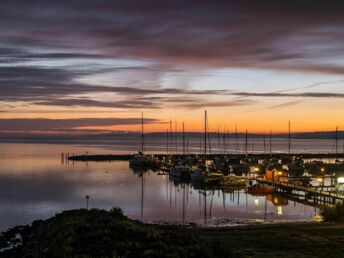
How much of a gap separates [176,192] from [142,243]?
149 feet

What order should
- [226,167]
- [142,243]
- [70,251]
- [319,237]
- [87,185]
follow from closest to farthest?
[70,251]
[142,243]
[319,237]
[87,185]
[226,167]

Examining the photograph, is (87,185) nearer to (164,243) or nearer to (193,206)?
(193,206)

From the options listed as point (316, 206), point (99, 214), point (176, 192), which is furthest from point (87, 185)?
point (99, 214)

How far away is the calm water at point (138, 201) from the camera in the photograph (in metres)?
42.2

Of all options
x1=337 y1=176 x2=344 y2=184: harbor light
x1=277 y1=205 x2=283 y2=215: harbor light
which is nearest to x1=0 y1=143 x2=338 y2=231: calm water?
x1=277 y1=205 x2=283 y2=215: harbor light

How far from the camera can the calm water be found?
138 feet

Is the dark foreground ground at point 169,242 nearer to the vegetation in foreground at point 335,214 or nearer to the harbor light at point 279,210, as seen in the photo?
the vegetation in foreground at point 335,214

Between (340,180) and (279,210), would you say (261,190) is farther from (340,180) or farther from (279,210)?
(340,180)

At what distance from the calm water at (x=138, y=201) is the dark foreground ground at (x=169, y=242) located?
50.9 ft

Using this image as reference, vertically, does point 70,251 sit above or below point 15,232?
above

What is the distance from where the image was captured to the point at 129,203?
171ft

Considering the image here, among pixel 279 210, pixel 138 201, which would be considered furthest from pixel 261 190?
pixel 138 201

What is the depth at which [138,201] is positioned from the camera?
53688 millimetres

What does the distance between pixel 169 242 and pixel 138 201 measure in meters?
37.8
